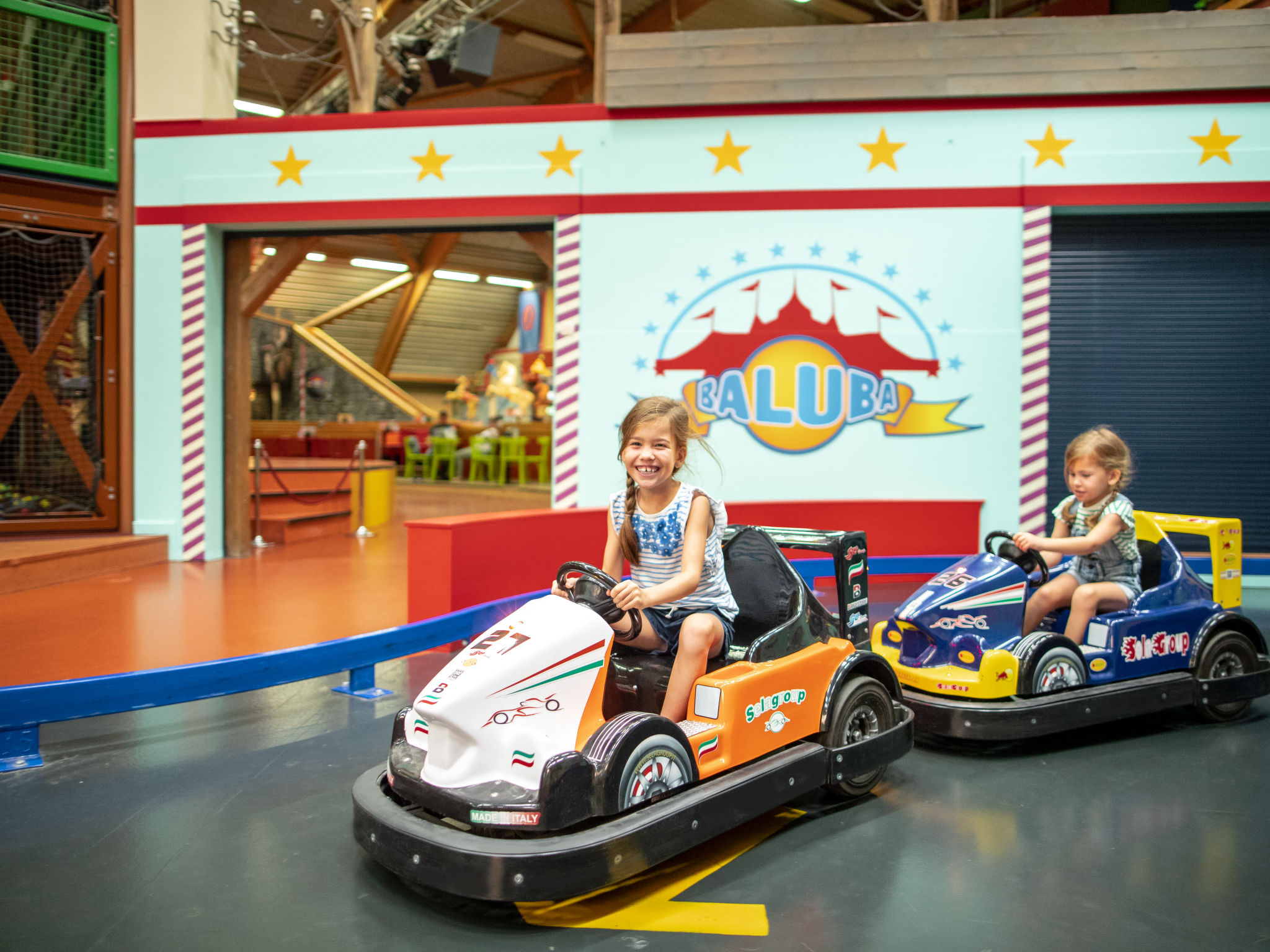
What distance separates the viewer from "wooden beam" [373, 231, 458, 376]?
1980 centimetres

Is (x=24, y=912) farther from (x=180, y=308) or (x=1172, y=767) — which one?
(x=180, y=308)

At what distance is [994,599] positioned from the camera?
3352 mm

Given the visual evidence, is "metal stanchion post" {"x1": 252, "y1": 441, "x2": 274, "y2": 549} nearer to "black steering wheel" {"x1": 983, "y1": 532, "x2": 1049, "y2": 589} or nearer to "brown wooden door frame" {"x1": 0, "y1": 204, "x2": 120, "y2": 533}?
"brown wooden door frame" {"x1": 0, "y1": 204, "x2": 120, "y2": 533}

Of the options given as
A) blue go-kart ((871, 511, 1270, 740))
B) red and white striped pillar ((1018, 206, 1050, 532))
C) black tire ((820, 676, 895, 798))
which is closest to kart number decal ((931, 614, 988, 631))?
blue go-kart ((871, 511, 1270, 740))

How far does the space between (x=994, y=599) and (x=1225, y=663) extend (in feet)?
3.86

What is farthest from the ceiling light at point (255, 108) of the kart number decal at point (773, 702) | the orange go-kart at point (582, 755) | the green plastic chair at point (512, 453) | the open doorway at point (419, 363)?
the kart number decal at point (773, 702)

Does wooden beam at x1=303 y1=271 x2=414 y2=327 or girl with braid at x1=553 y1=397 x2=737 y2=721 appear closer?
girl with braid at x1=553 y1=397 x2=737 y2=721

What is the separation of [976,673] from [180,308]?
21.5 feet

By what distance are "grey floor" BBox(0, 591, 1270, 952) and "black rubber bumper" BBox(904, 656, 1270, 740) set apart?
0.42ft

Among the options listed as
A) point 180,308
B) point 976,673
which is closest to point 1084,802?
point 976,673

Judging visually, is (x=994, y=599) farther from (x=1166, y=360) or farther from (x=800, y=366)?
(x=1166, y=360)

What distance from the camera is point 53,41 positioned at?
6.92m

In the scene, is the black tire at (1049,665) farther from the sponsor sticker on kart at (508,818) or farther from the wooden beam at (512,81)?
the wooden beam at (512,81)

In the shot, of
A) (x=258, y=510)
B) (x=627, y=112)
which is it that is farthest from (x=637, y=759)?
(x=258, y=510)
